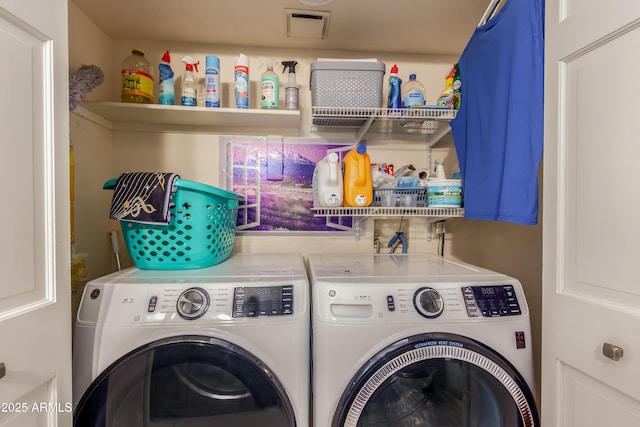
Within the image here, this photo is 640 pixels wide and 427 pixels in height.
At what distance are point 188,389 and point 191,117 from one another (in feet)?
4.19

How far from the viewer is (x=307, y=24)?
1.64m

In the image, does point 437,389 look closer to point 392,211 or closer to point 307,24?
point 392,211

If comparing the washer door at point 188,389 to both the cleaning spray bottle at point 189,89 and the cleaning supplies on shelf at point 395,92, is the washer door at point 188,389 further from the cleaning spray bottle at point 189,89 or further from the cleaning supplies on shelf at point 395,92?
the cleaning supplies on shelf at point 395,92

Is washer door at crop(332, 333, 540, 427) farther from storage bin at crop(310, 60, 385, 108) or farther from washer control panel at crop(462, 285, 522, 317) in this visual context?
storage bin at crop(310, 60, 385, 108)

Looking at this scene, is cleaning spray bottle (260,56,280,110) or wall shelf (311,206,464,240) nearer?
wall shelf (311,206,464,240)

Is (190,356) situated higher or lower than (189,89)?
lower

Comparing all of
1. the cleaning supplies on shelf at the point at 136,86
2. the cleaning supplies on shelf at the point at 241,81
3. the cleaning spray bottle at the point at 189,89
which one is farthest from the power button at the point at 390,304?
the cleaning supplies on shelf at the point at 136,86

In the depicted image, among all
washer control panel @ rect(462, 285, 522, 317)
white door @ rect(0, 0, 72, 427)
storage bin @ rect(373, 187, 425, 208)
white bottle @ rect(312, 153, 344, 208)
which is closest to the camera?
white door @ rect(0, 0, 72, 427)

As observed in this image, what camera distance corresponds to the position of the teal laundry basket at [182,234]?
126 cm

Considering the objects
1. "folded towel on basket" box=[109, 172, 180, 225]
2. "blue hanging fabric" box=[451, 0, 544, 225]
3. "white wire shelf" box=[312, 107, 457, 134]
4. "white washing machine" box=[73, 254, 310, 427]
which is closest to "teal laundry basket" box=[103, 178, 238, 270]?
"folded towel on basket" box=[109, 172, 180, 225]

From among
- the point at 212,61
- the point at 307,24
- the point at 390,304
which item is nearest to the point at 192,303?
the point at 390,304

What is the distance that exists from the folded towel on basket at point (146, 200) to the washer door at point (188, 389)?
0.44 m

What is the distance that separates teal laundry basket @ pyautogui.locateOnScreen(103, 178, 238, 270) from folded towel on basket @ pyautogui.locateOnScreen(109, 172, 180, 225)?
0.16 ft

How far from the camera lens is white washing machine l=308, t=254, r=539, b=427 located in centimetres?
103
